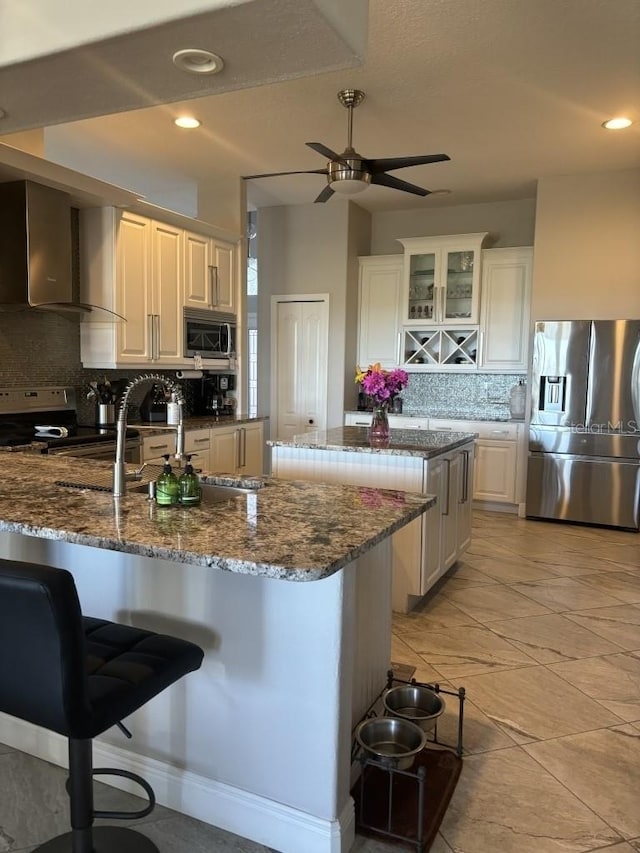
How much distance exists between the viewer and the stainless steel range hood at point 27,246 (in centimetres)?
361

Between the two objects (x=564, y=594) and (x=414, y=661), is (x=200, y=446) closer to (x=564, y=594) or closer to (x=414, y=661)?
(x=414, y=661)

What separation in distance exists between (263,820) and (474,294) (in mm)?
5302

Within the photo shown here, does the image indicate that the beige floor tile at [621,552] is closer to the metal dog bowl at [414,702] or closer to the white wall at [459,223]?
the metal dog bowl at [414,702]

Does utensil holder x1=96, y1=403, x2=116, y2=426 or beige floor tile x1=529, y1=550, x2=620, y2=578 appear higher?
utensil holder x1=96, y1=403, x2=116, y2=426

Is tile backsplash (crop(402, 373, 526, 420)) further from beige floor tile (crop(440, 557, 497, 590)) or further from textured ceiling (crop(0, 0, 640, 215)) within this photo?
beige floor tile (crop(440, 557, 497, 590))

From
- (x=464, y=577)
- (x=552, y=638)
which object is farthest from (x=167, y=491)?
(x=464, y=577)

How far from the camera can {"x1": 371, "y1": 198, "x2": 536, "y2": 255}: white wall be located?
20.7 feet

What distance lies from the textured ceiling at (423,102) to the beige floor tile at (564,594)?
3044 mm

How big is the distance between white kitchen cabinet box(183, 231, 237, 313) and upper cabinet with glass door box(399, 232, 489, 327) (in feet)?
6.19

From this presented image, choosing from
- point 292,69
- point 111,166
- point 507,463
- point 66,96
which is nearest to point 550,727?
point 292,69

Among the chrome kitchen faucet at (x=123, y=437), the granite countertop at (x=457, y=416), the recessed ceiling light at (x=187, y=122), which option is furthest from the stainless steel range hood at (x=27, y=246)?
the granite countertop at (x=457, y=416)

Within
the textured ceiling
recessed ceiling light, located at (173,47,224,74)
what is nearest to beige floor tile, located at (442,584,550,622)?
the textured ceiling

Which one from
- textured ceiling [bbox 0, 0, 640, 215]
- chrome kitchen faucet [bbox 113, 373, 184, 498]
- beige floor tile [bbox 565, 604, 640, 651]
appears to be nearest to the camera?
textured ceiling [bbox 0, 0, 640, 215]

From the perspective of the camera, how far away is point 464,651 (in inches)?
119
